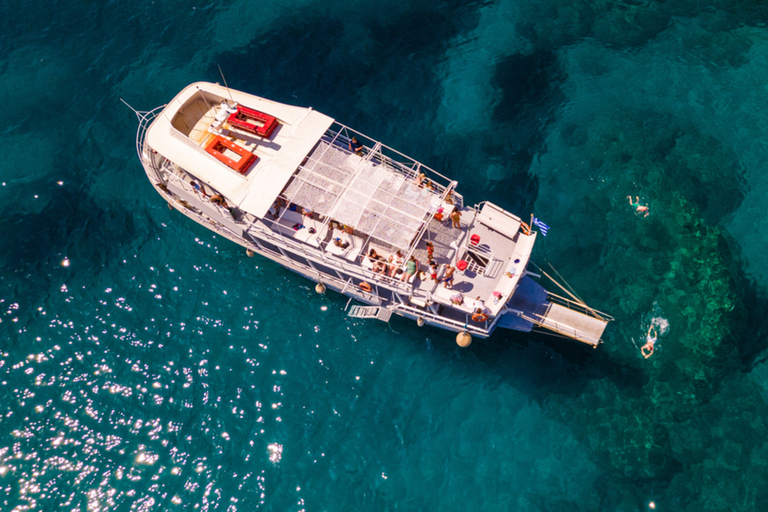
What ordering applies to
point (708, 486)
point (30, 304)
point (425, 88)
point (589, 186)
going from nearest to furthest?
1. point (708, 486)
2. point (30, 304)
3. point (589, 186)
4. point (425, 88)

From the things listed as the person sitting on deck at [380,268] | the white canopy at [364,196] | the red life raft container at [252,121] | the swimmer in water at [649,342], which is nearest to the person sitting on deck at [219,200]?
the white canopy at [364,196]

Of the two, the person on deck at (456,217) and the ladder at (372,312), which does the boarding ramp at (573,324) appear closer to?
the person on deck at (456,217)

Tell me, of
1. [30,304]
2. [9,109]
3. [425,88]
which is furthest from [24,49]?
[425,88]

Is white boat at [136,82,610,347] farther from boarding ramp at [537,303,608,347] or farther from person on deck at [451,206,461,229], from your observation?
person on deck at [451,206,461,229]

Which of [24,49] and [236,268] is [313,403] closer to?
[236,268]

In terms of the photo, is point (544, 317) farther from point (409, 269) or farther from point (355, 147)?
point (355, 147)

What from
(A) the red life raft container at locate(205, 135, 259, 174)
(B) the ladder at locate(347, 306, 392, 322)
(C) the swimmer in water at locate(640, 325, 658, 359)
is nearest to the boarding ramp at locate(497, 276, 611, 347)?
(C) the swimmer in water at locate(640, 325, 658, 359)

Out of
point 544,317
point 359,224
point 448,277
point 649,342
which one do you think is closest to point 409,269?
point 448,277
